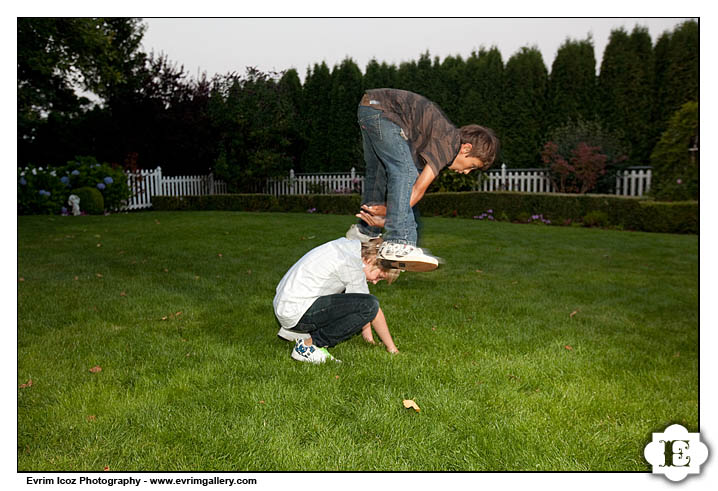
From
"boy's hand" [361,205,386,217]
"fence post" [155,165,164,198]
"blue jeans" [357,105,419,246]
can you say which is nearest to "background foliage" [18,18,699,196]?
"fence post" [155,165,164,198]

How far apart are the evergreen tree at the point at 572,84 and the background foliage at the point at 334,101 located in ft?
0.08

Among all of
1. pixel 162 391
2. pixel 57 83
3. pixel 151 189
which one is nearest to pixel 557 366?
pixel 162 391

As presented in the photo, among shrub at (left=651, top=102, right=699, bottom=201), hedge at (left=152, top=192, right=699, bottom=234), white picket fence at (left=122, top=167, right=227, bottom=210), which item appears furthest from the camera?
white picket fence at (left=122, top=167, right=227, bottom=210)

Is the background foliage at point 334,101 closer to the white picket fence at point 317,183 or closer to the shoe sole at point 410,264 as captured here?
the white picket fence at point 317,183

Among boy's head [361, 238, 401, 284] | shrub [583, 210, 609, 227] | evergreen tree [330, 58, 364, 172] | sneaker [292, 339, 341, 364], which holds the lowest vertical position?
sneaker [292, 339, 341, 364]

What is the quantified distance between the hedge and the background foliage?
2.07m

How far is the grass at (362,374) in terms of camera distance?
2340mm

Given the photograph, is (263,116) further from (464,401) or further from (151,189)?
(464,401)

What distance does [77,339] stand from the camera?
3713 mm

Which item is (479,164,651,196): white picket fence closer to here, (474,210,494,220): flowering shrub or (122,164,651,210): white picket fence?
(122,164,651,210): white picket fence

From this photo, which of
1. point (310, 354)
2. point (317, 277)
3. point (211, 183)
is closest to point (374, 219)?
point (317, 277)

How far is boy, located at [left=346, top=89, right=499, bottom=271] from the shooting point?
262 cm

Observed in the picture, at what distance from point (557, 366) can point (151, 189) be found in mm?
14918

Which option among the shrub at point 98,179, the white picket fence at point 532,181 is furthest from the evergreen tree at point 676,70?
the shrub at point 98,179
